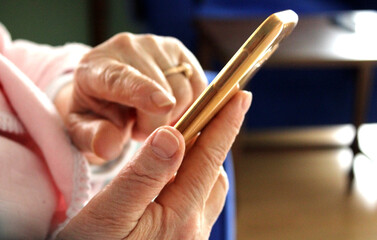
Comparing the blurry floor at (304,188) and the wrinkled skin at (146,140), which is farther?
the blurry floor at (304,188)

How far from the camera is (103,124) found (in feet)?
1.76

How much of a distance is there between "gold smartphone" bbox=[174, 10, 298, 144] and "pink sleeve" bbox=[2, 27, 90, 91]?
295 mm

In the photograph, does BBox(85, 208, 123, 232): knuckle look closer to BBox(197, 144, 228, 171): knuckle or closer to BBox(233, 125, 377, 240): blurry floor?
BBox(197, 144, 228, 171): knuckle

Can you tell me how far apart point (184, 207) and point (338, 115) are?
68.1 inches

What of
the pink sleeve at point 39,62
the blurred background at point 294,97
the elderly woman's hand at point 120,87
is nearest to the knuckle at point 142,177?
the elderly woman's hand at point 120,87

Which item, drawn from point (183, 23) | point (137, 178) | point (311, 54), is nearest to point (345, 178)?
point (311, 54)

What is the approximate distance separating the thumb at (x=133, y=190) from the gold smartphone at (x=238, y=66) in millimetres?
19

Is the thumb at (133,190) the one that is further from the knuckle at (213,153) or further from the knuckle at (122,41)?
the knuckle at (122,41)

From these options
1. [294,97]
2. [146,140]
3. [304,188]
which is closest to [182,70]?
[146,140]

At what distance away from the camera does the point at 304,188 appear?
1.80 meters

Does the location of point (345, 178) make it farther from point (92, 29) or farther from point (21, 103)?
point (21, 103)

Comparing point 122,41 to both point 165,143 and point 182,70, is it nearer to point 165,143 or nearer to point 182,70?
point 182,70

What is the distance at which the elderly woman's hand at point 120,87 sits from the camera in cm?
51

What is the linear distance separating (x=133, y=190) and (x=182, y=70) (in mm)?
172
